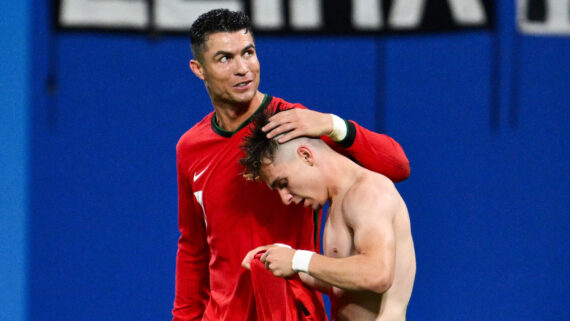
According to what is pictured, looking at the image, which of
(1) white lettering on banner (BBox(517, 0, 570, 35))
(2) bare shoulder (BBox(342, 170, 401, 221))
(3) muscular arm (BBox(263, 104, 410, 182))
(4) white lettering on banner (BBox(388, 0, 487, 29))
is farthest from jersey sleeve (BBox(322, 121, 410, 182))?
(1) white lettering on banner (BBox(517, 0, 570, 35))

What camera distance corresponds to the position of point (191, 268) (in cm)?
212

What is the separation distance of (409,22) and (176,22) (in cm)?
98

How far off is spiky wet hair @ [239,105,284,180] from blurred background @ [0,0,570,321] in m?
1.20

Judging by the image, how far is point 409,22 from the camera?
3086 millimetres

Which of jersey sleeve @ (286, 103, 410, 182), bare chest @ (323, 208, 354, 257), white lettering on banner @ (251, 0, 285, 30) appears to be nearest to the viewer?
bare chest @ (323, 208, 354, 257)

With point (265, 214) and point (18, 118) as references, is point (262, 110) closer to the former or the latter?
point (265, 214)

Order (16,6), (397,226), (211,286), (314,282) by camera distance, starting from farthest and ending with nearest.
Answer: (16,6)
(211,286)
(314,282)
(397,226)

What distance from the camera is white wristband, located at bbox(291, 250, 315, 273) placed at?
62.4 inches

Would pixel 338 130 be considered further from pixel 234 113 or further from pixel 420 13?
pixel 420 13

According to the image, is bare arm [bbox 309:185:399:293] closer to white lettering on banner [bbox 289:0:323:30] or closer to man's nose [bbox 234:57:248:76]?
man's nose [bbox 234:57:248:76]

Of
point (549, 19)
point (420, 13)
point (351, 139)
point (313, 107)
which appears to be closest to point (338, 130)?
point (351, 139)

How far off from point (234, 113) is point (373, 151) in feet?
1.28

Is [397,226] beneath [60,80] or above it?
beneath

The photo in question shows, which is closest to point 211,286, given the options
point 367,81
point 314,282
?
point 314,282
